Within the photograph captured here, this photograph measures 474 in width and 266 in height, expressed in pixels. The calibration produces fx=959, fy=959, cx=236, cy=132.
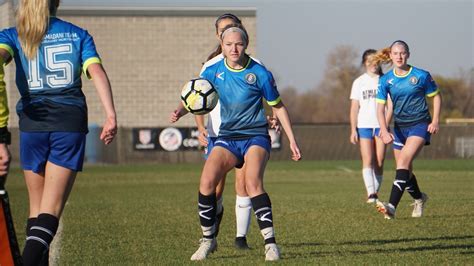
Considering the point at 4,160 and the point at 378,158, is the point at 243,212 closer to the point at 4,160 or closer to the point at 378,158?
the point at 4,160

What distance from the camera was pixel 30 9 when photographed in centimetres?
612

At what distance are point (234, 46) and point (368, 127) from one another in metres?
7.01

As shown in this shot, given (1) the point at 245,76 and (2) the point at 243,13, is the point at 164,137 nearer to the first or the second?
(2) the point at 243,13

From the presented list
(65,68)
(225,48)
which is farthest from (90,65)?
(225,48)

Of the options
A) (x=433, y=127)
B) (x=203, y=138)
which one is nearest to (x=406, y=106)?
(x=433, y=127)

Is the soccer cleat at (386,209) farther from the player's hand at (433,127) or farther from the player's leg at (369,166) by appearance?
the player's leg at (369,166)

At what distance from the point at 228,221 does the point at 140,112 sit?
35.0 m

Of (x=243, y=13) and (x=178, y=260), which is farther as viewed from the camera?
(x=243, y=13)

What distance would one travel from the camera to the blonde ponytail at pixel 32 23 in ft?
20.1

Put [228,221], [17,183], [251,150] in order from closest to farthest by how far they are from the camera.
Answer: [251,150], [228,221], [17,183]

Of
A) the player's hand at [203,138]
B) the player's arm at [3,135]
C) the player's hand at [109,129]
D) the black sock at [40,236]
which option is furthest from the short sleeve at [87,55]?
the player's hand at [203,138]

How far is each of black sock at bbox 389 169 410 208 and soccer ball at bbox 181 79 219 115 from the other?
3.99 metres

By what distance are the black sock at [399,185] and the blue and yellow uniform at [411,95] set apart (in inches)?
19.6

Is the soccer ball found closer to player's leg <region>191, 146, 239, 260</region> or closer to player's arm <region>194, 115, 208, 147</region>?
player's leg <region>191, 146, 239, 260</region>
